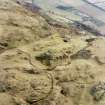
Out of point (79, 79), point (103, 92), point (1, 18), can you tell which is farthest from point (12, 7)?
point (103, 92)

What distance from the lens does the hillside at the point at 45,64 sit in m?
7.27

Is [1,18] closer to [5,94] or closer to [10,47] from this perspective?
[10,47]

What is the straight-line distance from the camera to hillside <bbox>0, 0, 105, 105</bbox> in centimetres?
727

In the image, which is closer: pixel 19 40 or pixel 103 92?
pixel 103 92

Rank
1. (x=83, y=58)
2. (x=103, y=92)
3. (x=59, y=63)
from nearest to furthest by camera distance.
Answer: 1. (x=103, y=92)
2. (x=59, y=63)
3. (x=83, y=58)

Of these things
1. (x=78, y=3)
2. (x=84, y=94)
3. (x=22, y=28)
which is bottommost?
(x=78, y=3)

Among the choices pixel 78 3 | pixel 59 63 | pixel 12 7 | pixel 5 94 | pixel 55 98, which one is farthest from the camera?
pixel 78 3

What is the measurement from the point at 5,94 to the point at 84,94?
2.17 m

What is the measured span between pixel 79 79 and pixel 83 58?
1.01m

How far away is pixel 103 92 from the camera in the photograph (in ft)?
26.2

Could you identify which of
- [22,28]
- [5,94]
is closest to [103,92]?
[5,94]

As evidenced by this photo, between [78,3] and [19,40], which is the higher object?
[19,40]

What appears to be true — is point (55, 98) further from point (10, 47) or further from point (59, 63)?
point (10, 47)

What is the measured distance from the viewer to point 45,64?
27.7 feet
